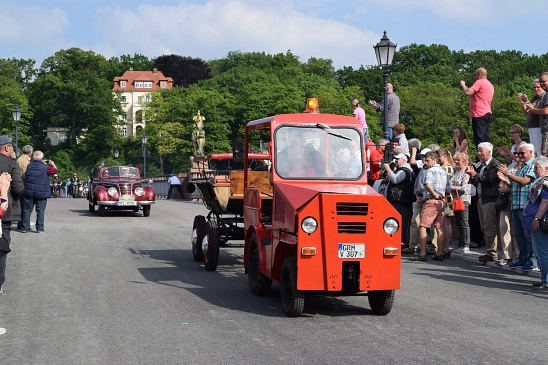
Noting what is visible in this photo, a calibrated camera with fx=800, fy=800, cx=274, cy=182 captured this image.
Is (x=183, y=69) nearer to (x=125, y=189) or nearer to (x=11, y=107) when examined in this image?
(x=11, y=107)

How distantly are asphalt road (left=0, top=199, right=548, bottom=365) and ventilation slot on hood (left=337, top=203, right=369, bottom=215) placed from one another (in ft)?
4.08

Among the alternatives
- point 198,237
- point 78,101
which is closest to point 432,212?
point 198,237

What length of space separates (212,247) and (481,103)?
806 centimetres

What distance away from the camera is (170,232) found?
21.5m

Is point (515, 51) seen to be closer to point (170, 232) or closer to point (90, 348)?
point (170, 232)

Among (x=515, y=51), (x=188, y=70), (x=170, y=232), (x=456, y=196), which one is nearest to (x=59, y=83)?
(x=188, y=70)

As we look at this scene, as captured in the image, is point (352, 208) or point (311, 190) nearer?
point (352, 208)

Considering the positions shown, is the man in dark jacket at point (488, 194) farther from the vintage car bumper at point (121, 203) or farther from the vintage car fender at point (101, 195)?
the vintage car fender at point (101, 195)

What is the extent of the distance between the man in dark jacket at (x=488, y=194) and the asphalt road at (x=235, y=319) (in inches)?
19.7

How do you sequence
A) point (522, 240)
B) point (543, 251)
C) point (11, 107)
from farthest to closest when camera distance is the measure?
point (11, 107) < point (522, 240) < point (543, 251)

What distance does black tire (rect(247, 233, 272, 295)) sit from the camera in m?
10.7

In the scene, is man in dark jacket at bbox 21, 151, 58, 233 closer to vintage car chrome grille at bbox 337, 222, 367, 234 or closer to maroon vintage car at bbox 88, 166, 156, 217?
maroon vintage car at bbox 88, 166, 156, 217

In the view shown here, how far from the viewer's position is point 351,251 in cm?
915

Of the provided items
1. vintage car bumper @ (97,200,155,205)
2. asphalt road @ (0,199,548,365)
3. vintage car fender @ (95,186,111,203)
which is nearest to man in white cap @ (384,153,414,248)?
asphalt road @ (0,199,548,365)
